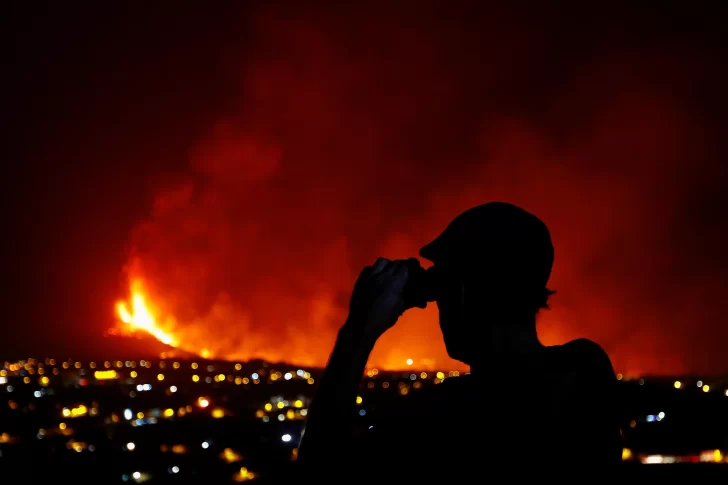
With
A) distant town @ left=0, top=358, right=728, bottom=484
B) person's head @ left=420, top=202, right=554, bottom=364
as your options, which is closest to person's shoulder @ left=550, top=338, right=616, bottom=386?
person's head @ left=420, top=202, right=554, bottom=364

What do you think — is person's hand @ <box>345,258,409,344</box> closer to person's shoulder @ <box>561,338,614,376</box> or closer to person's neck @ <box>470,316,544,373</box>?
person's neck @ <box>470,316,544,373</box>

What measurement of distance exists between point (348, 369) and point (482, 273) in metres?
0.52

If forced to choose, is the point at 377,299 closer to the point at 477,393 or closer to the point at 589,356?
the point at 477,393

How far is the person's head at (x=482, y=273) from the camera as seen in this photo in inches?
83.1

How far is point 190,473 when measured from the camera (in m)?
79.0

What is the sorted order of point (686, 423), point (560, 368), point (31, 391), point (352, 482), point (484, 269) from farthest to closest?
point (31, 391) → point (686, 423) → point (484, 269) → point (560, 368) → point (352, 482)

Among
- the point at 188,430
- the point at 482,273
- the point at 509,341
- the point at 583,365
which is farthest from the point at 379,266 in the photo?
the point at 188,430

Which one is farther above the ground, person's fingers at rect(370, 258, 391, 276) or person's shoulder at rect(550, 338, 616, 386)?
person's fingers at rect(370, 258, 391, 276)

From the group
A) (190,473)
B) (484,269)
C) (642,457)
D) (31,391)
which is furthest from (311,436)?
(31,391)

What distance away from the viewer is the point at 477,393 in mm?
1936

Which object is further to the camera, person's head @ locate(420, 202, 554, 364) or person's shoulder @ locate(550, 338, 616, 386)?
person's head @ locate(420, 202, 554, 364)

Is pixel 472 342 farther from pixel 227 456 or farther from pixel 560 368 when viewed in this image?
pixel 227 456

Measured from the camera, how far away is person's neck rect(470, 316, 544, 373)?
6.74 feet

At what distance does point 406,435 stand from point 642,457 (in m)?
64.3
